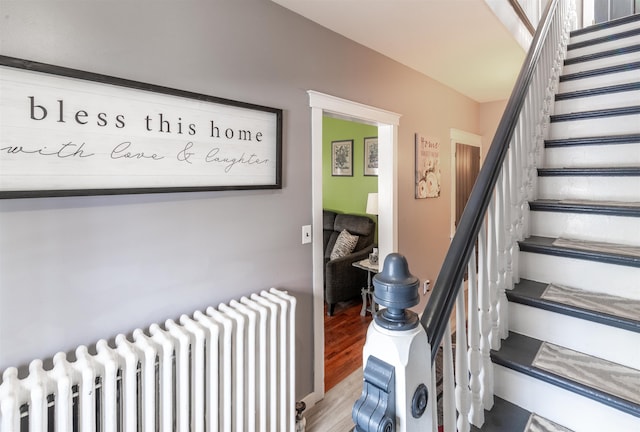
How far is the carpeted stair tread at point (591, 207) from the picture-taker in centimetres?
137

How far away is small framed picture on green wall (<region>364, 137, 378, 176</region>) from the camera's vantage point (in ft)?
14.0

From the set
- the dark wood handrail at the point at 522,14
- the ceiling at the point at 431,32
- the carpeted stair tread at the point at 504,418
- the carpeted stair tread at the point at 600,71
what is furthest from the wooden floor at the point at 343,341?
the dark wood handrail at the point at 522,14

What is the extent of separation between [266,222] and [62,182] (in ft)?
3.20

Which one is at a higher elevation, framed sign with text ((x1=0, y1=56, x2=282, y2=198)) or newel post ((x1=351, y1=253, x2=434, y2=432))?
framed sign with text ((x1=0, y1=56, x2=282, y2=198))

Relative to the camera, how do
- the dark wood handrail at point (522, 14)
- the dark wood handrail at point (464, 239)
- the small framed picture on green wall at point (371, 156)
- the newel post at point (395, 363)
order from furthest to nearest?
the small framed picture on green wall at point (371, 156)
the dark wood handrail at point (522, 14)
the dark wood handrail at point (464, 239)
the newel post at point (395, 363)

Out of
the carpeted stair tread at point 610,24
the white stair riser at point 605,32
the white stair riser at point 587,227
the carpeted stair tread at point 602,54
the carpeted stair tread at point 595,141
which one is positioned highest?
the carpeted stair tread at point 610,24

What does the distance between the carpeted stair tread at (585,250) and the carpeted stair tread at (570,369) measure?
387 millimetres

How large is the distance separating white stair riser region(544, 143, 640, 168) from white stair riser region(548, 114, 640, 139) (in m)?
0.19

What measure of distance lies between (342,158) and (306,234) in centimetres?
277

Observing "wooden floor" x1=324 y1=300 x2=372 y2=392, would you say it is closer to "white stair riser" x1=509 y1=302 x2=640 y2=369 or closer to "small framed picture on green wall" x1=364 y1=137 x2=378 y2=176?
"white stair riser" x1=509 y1=302 x2=640 y2=369

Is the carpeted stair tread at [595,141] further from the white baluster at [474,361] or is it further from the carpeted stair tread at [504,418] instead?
the carpeted stair tread at [504,418]

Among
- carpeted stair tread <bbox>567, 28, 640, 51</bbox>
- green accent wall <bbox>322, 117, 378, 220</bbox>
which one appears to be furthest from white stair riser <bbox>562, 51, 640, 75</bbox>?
green accent wall <bbox>322, 117, 378, 220</bbox>

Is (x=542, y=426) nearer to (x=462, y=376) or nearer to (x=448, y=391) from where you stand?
(x=462, y=376)

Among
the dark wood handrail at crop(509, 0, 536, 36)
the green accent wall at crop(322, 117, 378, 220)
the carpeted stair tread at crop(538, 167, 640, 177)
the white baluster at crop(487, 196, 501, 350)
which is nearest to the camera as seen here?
the white baluster at crop(487, 196, 501, 350)
